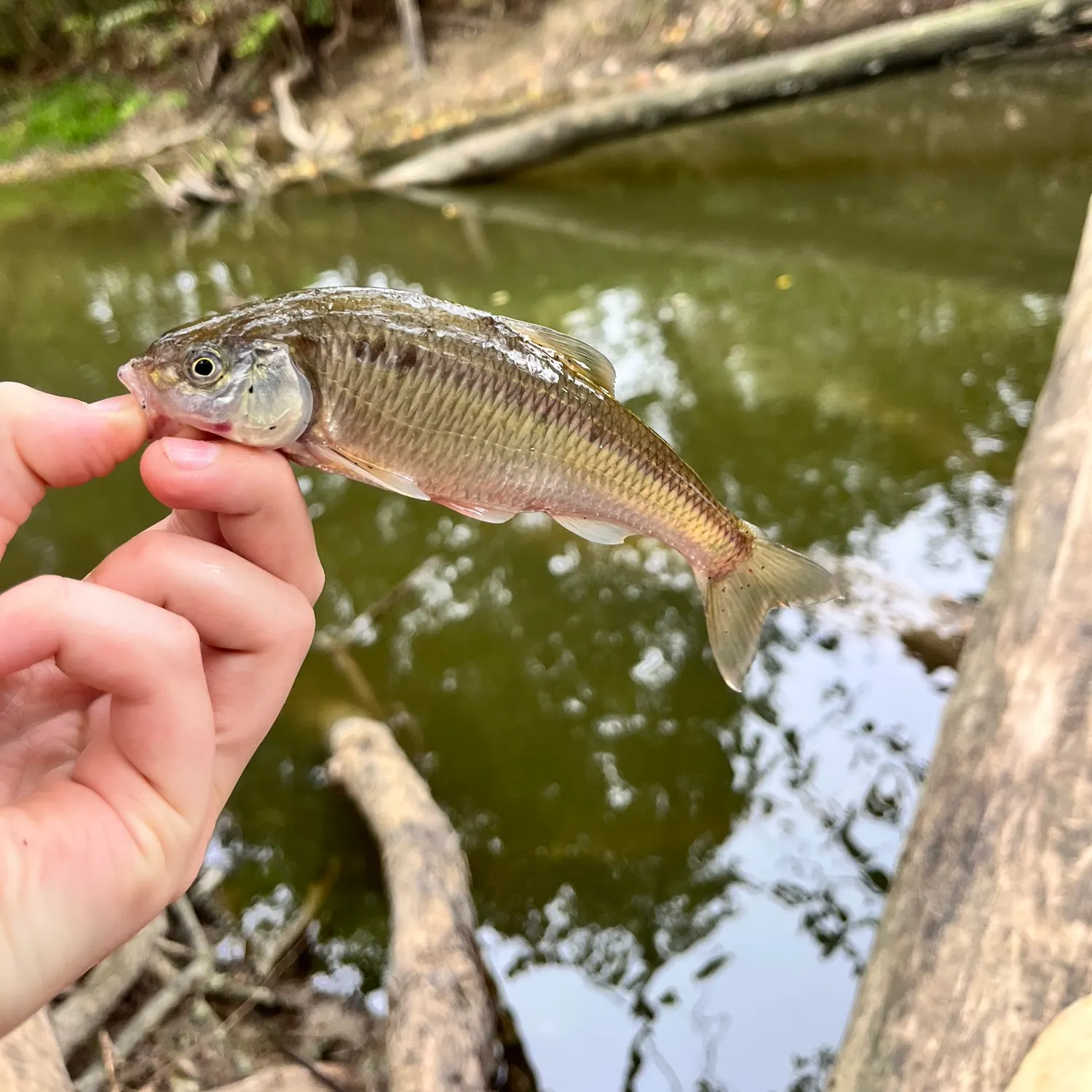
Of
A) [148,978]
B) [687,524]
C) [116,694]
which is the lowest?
[148,978]

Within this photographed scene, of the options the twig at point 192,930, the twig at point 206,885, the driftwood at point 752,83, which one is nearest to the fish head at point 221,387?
the twig at point 192,930

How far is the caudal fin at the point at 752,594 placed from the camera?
6.60ft

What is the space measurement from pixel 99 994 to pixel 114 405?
7.61 feet

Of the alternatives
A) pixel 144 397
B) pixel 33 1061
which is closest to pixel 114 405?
pixel 144 397

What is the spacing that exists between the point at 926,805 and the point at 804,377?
384 cm

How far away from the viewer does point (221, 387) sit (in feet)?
4.51

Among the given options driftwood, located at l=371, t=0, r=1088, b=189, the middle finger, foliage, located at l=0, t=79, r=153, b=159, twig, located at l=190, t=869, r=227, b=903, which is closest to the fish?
the middle finger

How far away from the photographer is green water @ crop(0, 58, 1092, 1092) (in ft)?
10.5

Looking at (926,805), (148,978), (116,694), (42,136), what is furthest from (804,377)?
(42,136)

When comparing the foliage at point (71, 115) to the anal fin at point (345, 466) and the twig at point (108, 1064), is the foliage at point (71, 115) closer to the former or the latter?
the twig at point (108, 1064)

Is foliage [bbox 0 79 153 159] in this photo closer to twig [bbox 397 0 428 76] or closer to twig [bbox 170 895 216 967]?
twig [bbox 397 0 428 76]

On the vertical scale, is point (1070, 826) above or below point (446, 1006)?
above

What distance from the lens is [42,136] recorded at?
58.6 ft

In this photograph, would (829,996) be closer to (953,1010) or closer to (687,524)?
(953,1010)
